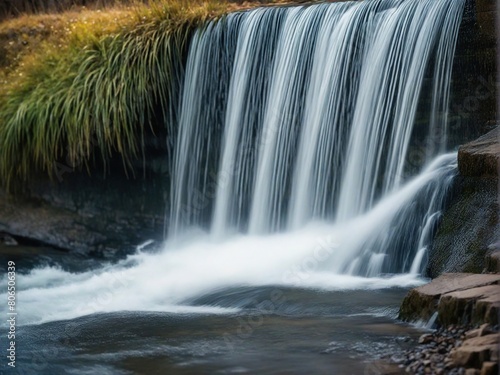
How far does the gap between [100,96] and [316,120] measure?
2.42 meters

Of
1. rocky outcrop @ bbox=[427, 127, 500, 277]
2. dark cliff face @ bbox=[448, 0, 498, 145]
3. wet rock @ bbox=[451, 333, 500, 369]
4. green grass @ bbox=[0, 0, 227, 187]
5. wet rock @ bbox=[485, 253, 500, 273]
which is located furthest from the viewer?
green grass @ bbox=[0, 0, 227, 187]

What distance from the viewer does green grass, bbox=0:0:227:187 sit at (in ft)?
29.4

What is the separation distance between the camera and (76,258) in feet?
28.9

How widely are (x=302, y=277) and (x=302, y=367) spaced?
7.90 feet

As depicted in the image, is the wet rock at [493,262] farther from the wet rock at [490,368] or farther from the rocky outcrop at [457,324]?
the wet rock at [490,368]

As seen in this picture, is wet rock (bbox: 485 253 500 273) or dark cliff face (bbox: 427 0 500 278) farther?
dark cliff face (bbox: 427 0 500 278)

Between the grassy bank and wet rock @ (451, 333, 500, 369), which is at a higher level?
the grassy bank

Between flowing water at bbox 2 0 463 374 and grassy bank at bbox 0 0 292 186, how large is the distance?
1.28 feet

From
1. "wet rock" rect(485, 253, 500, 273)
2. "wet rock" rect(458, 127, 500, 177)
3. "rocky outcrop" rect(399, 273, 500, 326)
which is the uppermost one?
"wet rock" rect(458, 127, 500, 177)

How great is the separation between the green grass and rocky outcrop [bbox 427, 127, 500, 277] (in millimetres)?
3902

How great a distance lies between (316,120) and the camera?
7914mm

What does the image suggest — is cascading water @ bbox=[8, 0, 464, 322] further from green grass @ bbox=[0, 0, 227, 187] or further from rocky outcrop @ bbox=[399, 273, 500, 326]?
rocky outcrop @ bbox=[399, 273, 500, 326]

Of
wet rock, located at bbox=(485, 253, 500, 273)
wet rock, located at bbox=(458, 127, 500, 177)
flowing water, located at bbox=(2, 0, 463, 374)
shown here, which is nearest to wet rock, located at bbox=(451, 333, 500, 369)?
flowing water, located at bbox=(2, 0, 463, 374)

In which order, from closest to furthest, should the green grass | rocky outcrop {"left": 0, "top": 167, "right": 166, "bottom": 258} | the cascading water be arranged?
the cascading water, the green grass, rocky outcrop {"left": 0, "top": 167, "right": 166, "bottom": 258}
